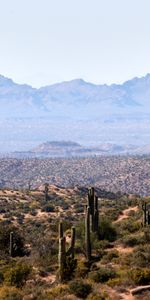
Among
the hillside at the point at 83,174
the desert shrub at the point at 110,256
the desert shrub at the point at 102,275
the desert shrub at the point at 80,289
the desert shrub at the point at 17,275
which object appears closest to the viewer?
the desert shrub at the point at 80,289

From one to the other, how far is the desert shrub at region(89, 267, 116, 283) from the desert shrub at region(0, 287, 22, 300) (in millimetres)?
3307

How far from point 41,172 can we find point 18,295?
154233mm

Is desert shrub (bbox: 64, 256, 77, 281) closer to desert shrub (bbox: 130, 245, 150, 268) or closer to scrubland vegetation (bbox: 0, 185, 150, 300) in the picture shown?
scrubland vegetation (bbox: 0, 185, 150, 300)

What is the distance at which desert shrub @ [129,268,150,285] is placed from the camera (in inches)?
846

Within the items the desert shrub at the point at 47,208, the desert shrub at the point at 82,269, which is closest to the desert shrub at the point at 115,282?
the desert shrub at the point at 82,269

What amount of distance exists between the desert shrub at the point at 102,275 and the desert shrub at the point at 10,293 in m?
3.31

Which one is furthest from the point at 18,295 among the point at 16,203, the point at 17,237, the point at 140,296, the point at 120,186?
the point at 120,186

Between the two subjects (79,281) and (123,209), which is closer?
(79,281)

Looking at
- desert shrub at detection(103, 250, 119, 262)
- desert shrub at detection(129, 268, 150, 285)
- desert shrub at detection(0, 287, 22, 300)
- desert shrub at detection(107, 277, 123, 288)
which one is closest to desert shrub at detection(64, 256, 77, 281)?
desert shrub at detection(107, 277, 123, 288)

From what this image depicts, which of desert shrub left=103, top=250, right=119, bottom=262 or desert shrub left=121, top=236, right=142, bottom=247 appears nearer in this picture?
desert shrub left=103, top=250, right=119, bottom=262

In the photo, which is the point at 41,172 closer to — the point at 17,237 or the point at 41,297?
the point at 17,237

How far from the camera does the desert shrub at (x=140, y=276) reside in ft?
70.5

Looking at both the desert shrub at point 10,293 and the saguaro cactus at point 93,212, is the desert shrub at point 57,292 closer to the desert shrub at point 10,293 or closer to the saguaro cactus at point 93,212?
the desert shrub at point 10,293

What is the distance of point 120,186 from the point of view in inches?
5231
